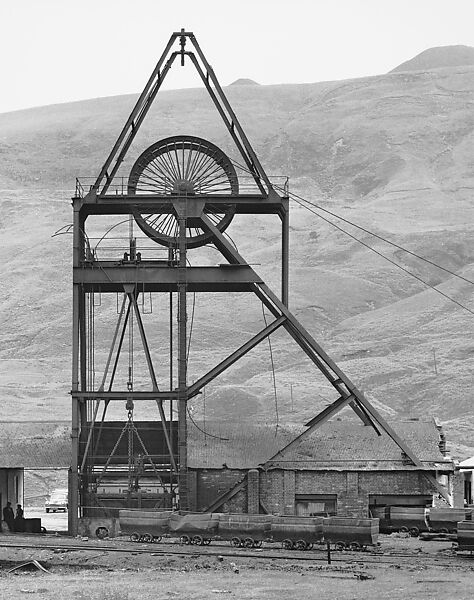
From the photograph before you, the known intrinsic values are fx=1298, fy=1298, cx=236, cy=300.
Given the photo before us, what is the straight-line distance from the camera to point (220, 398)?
106m

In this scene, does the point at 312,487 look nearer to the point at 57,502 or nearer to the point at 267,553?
the point at 267,553

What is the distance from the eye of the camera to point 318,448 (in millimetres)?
41406

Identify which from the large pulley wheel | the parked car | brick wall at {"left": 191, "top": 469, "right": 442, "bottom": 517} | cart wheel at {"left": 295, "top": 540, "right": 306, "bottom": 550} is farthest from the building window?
the parked car

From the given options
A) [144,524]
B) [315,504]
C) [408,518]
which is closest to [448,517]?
[408,518]

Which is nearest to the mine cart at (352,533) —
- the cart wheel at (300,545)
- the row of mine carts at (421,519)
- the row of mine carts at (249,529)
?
the row of mine carts at (249,529)

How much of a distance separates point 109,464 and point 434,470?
10.3m

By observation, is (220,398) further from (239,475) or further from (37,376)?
(239,475)

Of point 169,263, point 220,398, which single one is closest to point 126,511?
point 169,263

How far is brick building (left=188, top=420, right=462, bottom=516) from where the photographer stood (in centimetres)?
3972

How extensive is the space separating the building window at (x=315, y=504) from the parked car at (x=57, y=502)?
3149 centimetres

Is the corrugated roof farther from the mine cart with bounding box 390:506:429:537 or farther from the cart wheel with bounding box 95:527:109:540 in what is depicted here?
the cart wheel with bounding box 95:527:109:540

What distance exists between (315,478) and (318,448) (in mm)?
1767

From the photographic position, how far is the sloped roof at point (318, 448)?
40.2 m

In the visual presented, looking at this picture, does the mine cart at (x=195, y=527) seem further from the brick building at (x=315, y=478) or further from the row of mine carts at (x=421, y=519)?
the row of mine carts at (x=421, y=519)
